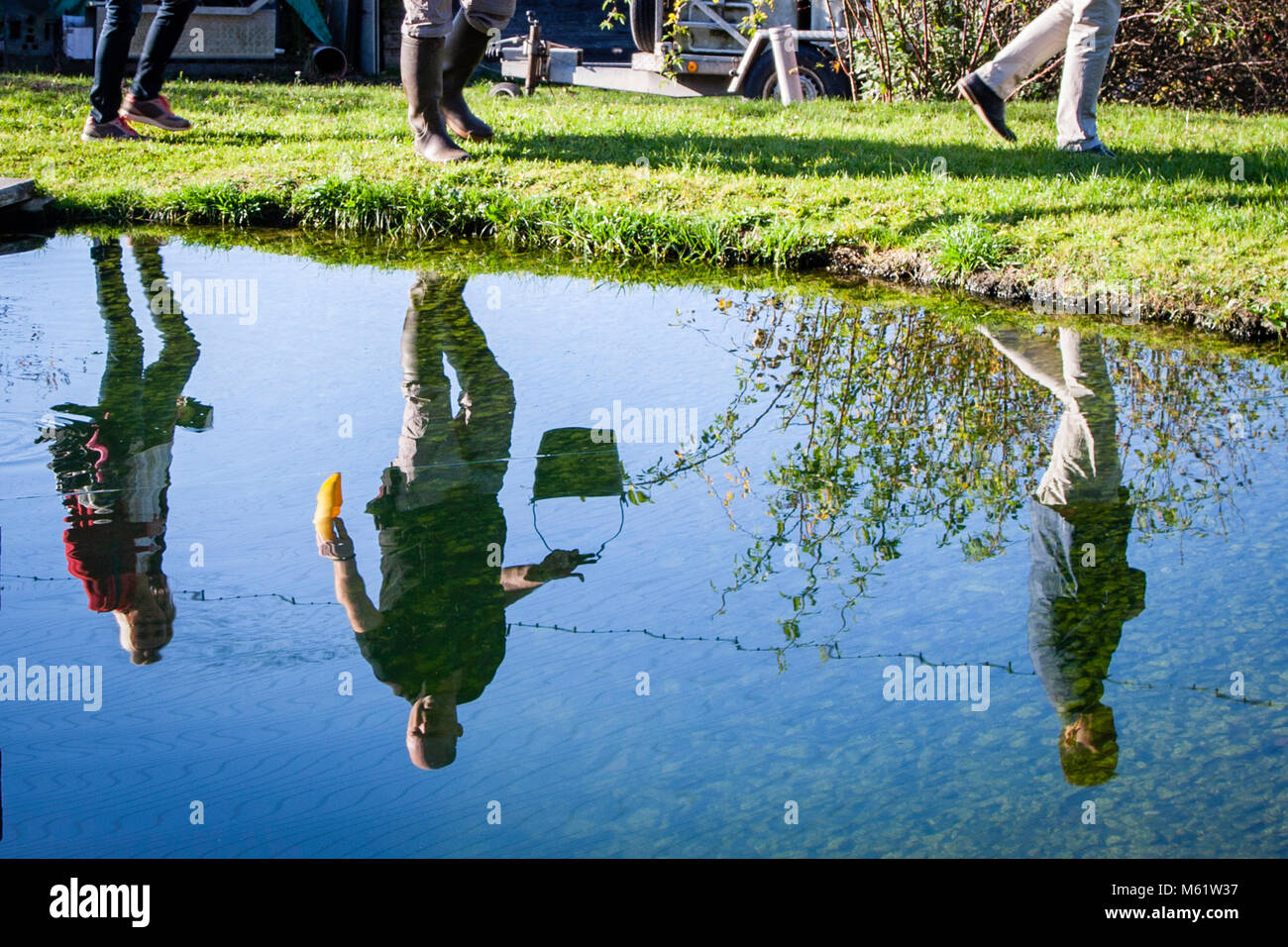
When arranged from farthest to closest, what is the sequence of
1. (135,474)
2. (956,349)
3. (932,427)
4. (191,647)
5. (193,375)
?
(956,349), (193,375), (932,427), (135,474), (191,647)

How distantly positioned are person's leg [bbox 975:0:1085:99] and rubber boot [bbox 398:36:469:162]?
3005 mm

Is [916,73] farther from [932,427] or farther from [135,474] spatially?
[135,474]

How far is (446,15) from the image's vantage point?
6.95 meters

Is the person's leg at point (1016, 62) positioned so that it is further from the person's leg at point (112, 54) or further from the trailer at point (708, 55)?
the person's leg at point (112, 54)

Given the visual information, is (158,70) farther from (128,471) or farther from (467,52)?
(128,471)

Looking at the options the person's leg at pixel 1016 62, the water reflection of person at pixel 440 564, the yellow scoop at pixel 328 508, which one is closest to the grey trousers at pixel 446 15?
the person's leg at pixel 1016 62

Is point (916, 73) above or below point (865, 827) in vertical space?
above

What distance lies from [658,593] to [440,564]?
0.50 m

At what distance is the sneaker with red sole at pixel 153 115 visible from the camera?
782 centimetres

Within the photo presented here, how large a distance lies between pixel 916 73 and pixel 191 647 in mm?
9243

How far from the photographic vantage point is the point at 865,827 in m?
2.06

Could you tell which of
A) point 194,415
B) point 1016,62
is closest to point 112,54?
point 194,415
